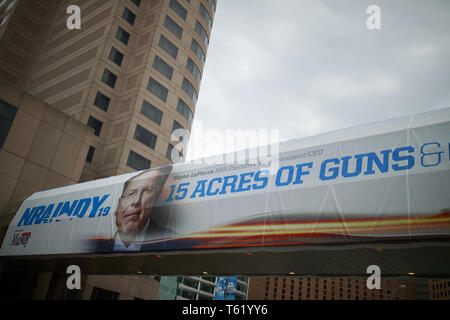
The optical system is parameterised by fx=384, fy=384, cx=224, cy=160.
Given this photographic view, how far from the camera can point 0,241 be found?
19.2 meters

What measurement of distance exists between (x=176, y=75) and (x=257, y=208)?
37151mm

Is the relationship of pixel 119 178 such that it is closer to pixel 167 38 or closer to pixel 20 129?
pixel 20 129

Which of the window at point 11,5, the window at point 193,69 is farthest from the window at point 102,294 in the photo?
the window at point 11,5

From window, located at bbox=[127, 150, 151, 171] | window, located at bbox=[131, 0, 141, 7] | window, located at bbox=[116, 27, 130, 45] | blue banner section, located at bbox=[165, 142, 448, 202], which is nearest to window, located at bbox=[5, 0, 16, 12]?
window, located at bbox=[131, 0, 141, 7]

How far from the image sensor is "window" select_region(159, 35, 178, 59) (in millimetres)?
45875

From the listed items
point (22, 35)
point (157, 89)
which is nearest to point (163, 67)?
point (157, 89)

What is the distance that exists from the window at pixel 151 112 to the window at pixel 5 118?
1916 centimetres

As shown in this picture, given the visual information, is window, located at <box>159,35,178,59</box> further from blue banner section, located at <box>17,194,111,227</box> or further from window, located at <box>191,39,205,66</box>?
blue banner section, located at <box>17,194,111,227</box>

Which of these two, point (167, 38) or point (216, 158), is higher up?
point (167, 38)

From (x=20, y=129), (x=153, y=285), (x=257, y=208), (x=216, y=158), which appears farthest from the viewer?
(x=153, y=285)

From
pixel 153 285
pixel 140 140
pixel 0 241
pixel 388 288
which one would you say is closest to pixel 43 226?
pixel 0 241

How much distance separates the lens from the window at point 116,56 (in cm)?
4394

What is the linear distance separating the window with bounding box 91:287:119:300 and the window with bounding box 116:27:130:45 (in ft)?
93.8
